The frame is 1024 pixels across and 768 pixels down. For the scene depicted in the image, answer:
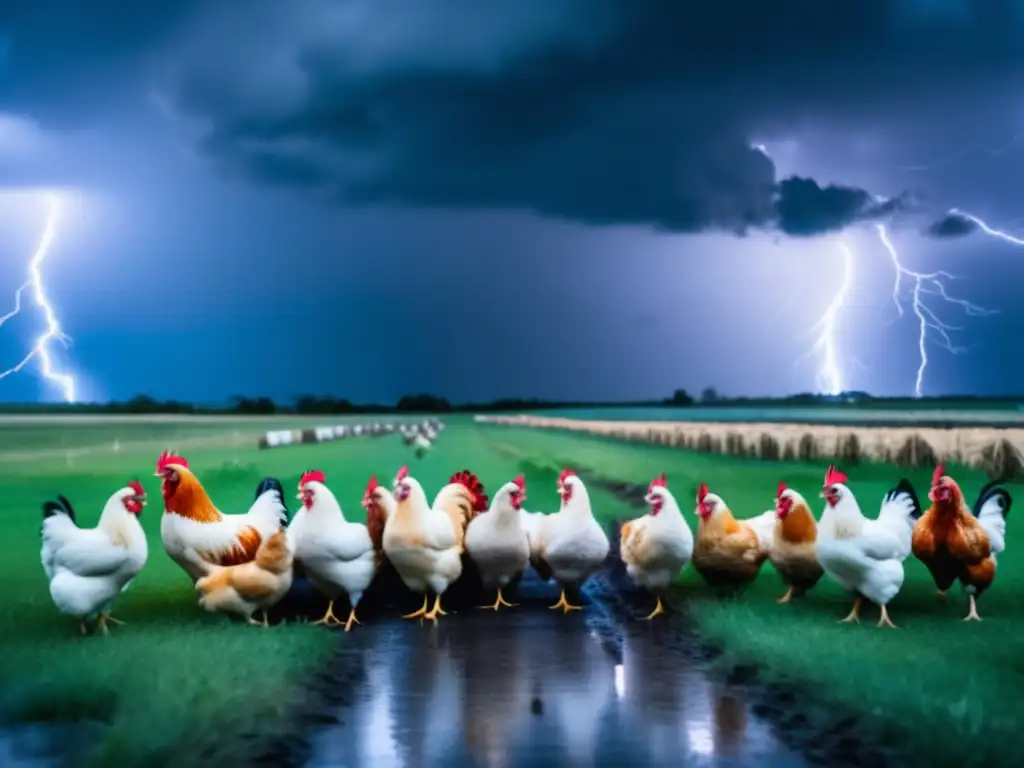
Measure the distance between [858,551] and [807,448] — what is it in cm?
436

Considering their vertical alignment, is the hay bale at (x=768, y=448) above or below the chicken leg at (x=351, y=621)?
above

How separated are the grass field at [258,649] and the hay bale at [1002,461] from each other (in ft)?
0.77

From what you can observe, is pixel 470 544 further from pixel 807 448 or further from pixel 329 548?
pixel 807 448

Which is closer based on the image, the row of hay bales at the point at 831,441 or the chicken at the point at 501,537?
the chicken at the point at 501,537

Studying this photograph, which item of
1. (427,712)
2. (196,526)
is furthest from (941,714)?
(196,526)

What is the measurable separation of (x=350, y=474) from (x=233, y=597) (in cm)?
362

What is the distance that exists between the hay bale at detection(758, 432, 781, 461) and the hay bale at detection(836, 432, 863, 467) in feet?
1.98

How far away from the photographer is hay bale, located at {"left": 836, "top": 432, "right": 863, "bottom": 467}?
9.19 meters

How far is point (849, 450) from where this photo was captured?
A: 9.37 m

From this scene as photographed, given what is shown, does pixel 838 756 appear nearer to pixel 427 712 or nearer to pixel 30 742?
pixel 427 712

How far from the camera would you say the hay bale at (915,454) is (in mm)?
9078

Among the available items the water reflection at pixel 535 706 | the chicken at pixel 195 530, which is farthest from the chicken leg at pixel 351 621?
the chicken at pixel 195 530

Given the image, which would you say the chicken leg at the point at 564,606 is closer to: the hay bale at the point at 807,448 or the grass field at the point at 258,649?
the grass field at the point at 258,649

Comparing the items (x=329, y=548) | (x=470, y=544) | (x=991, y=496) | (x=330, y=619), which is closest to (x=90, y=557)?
(x=329, y=548)
